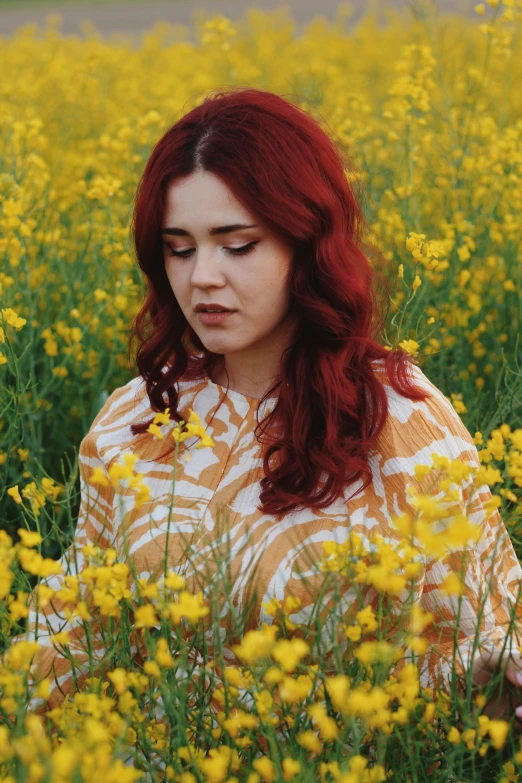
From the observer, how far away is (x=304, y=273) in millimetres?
1677

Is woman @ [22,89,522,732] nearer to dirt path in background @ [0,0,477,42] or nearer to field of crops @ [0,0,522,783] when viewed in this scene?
field of crops @ [0,0,522,783]

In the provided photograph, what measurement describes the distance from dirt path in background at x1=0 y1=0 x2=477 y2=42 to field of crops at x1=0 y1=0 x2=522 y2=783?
7.37m

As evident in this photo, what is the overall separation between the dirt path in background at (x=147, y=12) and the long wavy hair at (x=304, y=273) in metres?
11.1

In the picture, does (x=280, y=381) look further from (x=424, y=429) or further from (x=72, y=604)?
(x=72, y=604)

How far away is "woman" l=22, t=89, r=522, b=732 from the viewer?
1585 mm

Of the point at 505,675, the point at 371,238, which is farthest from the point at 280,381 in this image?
the point at 371,238

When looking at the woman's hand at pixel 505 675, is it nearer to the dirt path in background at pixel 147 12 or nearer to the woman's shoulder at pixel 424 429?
the woman's shoulder at pixel 424 429

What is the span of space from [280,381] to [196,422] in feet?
1.11

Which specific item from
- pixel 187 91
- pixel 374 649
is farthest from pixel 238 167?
pixel 187 91

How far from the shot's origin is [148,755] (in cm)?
125

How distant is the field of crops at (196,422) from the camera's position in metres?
1.11

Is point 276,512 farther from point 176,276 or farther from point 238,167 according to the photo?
point 238,167

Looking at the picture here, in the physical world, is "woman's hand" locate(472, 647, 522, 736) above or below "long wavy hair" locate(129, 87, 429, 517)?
below

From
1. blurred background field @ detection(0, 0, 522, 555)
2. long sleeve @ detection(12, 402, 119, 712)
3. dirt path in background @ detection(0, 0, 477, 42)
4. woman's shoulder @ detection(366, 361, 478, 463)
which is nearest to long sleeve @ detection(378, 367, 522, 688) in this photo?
woman's shoulder @ detection(366, 361, 478, 463)
